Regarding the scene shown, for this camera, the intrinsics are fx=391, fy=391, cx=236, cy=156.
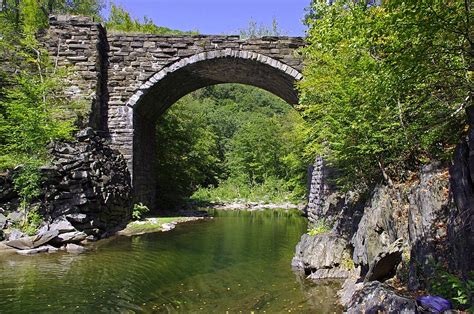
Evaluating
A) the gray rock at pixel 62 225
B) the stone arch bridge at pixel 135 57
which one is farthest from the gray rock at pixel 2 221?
the stone arch bridge at pixel 135 57

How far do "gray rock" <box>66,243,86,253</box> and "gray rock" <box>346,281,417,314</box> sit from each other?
279 inches

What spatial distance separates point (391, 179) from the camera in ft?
22.9

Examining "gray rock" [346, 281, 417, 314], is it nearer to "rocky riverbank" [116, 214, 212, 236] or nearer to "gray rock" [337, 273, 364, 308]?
"gray rock" [337, 273, 364, 308]

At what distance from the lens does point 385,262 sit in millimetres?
5613

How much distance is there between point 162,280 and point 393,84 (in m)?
5.12

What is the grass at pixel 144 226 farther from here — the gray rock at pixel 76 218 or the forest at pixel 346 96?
the forest at pixel 346 96

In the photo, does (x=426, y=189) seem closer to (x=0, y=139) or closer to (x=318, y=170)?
(x=318, y=170)

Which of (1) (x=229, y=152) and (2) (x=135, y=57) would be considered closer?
(2) (x=135, y=57)

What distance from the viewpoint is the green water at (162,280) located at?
5.72 metres

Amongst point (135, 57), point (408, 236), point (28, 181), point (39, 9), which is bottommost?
point (408, 236)

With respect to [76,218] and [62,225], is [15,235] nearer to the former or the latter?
[62,225]

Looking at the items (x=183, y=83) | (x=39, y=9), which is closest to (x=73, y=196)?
(x=183, y=83)

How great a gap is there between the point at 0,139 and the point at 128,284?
7890 mm

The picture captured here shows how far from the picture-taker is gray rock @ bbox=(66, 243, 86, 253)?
9.48 m
